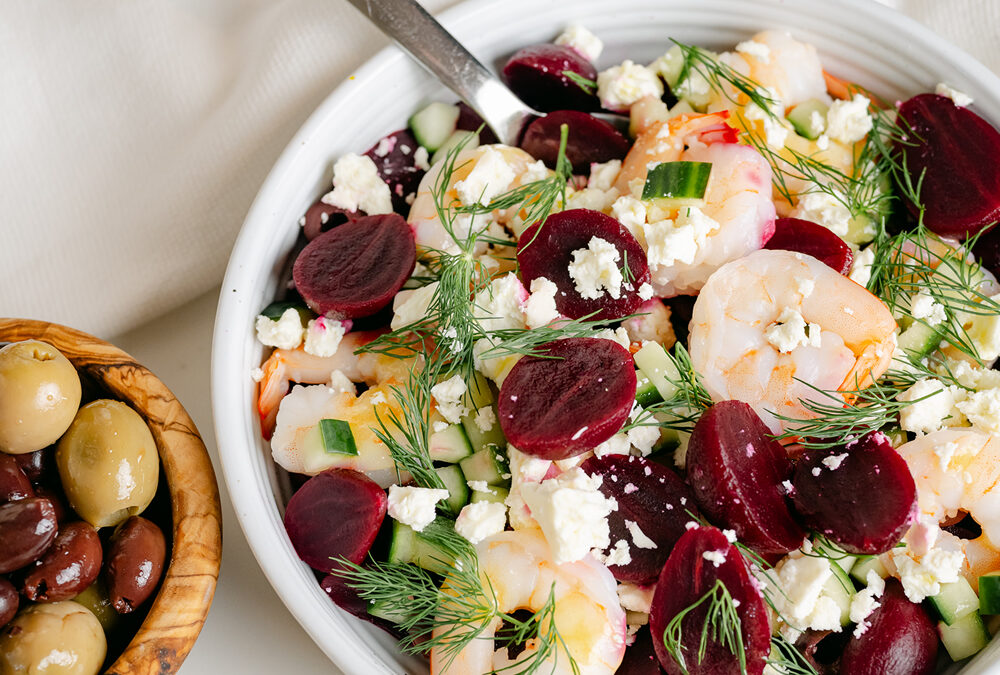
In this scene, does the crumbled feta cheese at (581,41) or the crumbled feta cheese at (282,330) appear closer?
the crumbled feta cheese at (282,330)

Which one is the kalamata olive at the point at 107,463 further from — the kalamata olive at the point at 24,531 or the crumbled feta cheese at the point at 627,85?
the crumbled feta cheese at the point at 627,85

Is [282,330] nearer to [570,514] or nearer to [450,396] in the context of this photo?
[450,396]

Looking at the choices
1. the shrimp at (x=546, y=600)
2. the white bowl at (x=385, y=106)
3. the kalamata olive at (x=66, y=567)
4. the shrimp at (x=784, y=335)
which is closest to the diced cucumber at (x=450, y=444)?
the shrimp at (x=546, y=600)

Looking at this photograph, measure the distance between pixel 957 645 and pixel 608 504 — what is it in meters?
0.57

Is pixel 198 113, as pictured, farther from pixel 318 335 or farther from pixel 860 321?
pixel 860 321

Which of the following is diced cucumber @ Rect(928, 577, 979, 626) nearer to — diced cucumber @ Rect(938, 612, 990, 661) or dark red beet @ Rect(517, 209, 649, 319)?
diced cucumber @ Rect(938, 612, 990, 661)

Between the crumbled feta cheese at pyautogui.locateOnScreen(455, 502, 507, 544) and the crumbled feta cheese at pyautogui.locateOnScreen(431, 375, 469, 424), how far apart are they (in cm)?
14

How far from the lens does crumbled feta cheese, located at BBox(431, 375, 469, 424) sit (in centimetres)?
134

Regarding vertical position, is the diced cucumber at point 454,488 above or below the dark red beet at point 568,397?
below

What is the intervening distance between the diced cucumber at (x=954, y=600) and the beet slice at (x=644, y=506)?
38 centimetres

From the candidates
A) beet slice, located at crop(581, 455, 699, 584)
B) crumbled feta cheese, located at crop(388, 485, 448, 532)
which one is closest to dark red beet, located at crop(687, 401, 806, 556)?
beet slice, located at crop(581, 455, 699, 584)

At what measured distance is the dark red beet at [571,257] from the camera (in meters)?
1.36

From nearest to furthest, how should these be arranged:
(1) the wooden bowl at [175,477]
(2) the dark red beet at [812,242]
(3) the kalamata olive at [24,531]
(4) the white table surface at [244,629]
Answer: (3) the kalamata olive at [24,531] → (1) the wooden bowl at [175,477] → (2) the dark red beet at [812,242] → (4) the white table surface at [244,629]

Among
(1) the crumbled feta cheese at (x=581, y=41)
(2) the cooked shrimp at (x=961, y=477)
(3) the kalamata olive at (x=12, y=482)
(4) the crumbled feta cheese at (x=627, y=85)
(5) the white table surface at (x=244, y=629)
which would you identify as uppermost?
(1) the crumbled feta cheese at (x=581, y=41)
